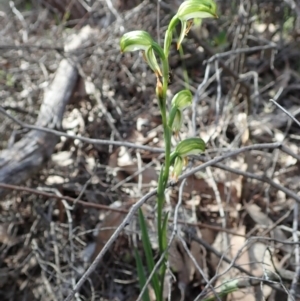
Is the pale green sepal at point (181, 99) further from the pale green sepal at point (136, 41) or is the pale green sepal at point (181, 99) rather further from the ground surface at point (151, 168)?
the ground surface at point (151, 168)

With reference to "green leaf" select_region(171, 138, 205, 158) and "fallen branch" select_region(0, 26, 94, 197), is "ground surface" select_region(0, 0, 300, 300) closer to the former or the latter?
"fallen branch" select_region(0, 26, 94, 197)

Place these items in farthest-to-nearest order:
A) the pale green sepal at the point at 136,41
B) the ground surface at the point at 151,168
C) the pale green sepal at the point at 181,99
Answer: the ground surface at the point at 151,168
the pale green sepal at the point at 181,99
the pale green sepal at the point at 136,41

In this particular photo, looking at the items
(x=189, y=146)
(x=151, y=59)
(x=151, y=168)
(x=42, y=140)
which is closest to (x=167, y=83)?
(x=151, y=59)

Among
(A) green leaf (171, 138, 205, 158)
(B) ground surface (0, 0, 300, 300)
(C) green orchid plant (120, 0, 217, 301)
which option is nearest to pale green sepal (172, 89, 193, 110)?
(C) green orchid plant (120, 0, 217, 301)

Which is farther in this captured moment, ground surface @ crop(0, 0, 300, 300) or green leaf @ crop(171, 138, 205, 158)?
ground surface @ crop(0, 0, 300, 300)

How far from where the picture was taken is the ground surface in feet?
6.58

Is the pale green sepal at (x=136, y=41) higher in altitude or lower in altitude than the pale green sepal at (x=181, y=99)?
higher

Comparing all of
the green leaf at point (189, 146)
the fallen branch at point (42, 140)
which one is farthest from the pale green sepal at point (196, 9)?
the fallen branch at point (42, 140)

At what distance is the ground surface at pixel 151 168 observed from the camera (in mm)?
2006

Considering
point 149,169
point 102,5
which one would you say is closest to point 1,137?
point 149,169

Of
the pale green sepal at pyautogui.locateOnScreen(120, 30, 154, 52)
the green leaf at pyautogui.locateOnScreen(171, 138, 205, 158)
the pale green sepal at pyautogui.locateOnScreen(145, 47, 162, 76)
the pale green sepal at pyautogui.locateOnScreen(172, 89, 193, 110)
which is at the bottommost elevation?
the green leaf at pyautogui.locateOnScreen(171, 138, 205, 158)

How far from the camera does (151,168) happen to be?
253 cm

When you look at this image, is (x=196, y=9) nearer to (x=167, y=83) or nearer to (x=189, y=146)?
(x=167, y=83)

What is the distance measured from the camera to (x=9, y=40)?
358 centimetres
